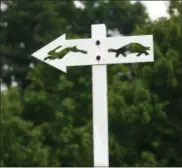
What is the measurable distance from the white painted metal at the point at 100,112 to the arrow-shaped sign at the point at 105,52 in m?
0.03

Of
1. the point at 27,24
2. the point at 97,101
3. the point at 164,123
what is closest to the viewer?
the point at 97,101

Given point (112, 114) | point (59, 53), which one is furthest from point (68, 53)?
point (112, 114)

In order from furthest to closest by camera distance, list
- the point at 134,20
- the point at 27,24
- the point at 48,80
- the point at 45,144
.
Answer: the point at 134,20, the point at 27,24, the point at 48,80, the point at 45,144

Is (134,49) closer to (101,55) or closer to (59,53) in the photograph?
(101,55)

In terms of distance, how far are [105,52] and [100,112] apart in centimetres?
43

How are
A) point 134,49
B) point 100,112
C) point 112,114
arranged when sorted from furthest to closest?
point 112,114
point 134,49
point 100,112

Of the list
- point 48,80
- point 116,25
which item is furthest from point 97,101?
point 116,25

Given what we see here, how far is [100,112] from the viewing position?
415cm

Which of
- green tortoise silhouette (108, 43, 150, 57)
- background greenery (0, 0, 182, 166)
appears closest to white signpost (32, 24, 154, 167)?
green tortoise silhouette (108, 43, 150, 57)

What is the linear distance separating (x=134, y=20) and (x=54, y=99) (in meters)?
8.07

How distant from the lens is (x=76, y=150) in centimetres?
1229

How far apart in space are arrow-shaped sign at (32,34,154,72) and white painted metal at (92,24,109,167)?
0.09ft

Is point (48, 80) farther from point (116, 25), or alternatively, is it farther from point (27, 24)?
point (116, 25)

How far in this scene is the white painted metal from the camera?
4117 mm
